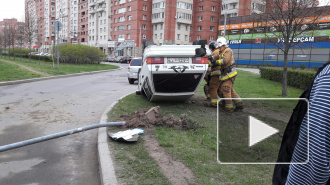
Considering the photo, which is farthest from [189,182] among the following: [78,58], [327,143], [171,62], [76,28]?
[76,28]

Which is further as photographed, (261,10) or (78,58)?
(78,58)

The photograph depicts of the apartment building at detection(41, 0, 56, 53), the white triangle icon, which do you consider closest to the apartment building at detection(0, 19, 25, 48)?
the white triangle icon

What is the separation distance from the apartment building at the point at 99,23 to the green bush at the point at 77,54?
47.8 meters

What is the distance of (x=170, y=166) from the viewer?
11.9 ft

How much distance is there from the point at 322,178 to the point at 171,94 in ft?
20.4

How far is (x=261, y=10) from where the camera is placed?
11.5 meters

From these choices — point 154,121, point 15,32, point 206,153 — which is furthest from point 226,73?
point 15,32

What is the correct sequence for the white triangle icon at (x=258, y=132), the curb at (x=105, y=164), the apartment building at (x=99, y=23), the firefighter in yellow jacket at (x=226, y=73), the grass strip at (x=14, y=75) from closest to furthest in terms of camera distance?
the white triangle icon at (x=258, y=132)
the curb at (x=105, y=164)
the firefighter in yellow jacket at (x=226, y=73)
the grass strip at (x=14, y=75)
the apartment building at (x=99, y=23)

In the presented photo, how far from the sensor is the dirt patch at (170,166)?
3229 mm

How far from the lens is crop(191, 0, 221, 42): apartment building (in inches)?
2685

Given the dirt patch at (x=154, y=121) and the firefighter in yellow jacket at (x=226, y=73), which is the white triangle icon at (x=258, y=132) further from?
the firefighter in yellow jacket at (x=226, y=73)

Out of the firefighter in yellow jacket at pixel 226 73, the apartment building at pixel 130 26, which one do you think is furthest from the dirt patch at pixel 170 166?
the apartment building at pixel 130 26

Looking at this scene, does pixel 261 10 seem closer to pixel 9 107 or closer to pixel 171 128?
pixel 171 128
